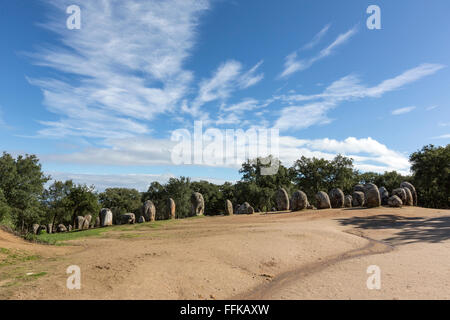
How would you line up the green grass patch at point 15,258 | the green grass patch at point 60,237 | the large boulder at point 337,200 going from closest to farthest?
the green grass patch at point 15,258, the green grass patch at point 60,237, the large boulder at point 337,200

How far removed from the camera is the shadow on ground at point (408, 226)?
557 inches

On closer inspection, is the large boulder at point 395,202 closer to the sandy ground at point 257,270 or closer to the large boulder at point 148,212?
the sandy ground at point 257,270

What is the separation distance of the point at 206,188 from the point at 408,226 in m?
52.0

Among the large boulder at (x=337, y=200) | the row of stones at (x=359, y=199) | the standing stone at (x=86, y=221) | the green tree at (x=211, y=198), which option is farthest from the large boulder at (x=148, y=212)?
the green tree at (x=211, y=198)

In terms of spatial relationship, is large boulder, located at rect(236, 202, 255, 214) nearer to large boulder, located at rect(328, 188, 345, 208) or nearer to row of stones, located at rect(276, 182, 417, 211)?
row of stones, located at rect(276, 182, 417, 211)

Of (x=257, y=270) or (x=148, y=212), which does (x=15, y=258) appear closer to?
(x=257, y=270)

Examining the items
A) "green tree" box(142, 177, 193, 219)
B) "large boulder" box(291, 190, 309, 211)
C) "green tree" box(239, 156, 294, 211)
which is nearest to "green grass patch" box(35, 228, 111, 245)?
"large boulder" box(291, 190, 309, 211)

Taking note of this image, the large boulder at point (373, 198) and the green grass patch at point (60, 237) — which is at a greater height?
the large boulder at point (373, 198)

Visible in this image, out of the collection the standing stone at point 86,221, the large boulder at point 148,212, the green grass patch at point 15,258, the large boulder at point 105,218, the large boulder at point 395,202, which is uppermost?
the large boulder at point 395,202

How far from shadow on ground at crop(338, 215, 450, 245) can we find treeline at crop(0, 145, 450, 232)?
20714 millimetres

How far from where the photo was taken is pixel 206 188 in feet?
220

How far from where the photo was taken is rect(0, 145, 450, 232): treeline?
3341 cm

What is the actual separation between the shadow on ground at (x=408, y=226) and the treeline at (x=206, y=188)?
68.0ft
